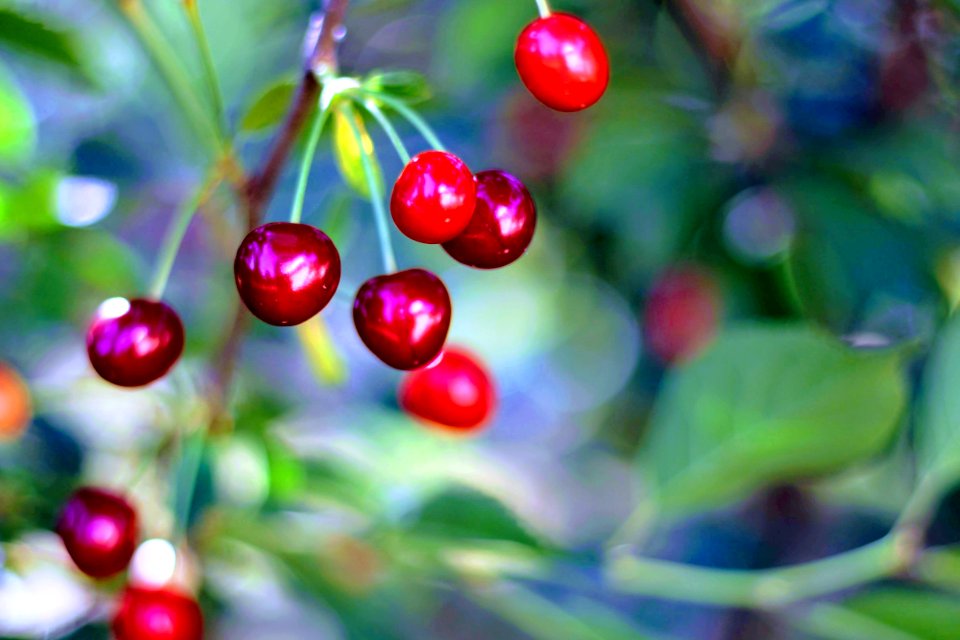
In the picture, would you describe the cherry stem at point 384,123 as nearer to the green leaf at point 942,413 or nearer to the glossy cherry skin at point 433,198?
the glossy cherry skin at point 433,198

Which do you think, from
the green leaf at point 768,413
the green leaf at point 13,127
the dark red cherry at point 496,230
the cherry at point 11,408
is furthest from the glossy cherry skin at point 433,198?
the green leaf at point 13,127

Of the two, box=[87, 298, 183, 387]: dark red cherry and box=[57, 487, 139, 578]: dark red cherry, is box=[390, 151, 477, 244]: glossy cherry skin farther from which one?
box=[57, 487, 139, 578]: dark red cherry

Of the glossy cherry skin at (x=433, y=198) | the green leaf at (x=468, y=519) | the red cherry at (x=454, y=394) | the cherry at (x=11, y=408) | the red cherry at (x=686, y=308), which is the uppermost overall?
the red cherry at (x=686, y=308)

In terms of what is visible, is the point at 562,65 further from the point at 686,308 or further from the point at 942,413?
the point at 686,308

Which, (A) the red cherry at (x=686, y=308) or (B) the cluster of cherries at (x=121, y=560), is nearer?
(B) the cluster of cherries at (x=121, y=560)

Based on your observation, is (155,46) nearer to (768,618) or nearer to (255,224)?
(255,224)

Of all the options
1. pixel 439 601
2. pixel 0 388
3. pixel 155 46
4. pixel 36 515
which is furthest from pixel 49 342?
pixel 439 601
